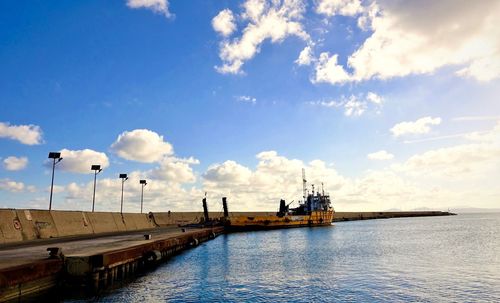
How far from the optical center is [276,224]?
10200 cm

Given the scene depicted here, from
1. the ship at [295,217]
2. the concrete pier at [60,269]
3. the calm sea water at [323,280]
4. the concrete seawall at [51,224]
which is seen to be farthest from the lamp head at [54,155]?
the ship at [295,217]

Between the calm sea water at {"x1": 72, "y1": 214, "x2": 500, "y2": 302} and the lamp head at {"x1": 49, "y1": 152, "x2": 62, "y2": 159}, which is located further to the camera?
the lamp head at {"x1": 49, "y1": 152, "x2": 62, "y2": 159}

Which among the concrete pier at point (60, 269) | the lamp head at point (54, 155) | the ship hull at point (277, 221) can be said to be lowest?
the concrete pier at point (60, 269)

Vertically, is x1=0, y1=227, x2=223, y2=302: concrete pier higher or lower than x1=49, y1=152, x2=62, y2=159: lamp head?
lower

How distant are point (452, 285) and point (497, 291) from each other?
2.42 metres

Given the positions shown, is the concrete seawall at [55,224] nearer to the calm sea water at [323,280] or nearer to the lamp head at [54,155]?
the lamp head at [54,155]

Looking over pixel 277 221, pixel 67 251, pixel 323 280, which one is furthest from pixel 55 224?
pixel 277 221

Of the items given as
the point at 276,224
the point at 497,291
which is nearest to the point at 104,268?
the point at 497,291

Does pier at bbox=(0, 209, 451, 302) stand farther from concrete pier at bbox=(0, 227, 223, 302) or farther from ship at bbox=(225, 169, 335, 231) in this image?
ship at bbox=(225, 169, 335, 231)

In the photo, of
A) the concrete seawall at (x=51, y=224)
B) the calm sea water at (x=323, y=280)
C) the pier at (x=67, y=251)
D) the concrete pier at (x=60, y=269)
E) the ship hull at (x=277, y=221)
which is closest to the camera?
the concrete pier at (x=60, y=269)

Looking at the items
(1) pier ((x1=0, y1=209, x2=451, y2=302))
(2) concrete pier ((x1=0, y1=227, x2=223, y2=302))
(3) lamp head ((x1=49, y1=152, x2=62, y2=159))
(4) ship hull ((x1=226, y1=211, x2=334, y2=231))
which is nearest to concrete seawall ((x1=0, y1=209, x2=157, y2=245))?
(1) pier ((x1=0, y1=209, x2=451, y2=302))

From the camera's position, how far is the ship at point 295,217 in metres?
97.3

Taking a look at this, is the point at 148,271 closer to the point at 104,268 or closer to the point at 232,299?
the point at 104,268

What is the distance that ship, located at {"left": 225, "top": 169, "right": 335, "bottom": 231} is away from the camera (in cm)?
9731
